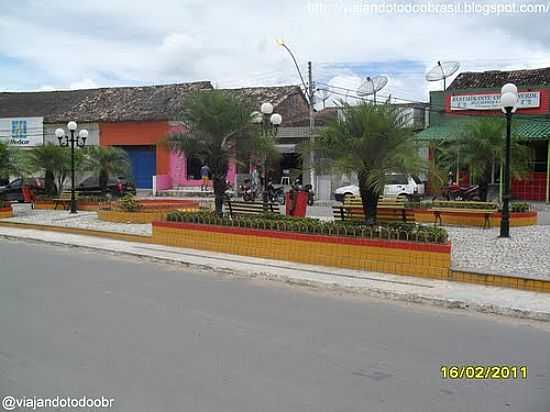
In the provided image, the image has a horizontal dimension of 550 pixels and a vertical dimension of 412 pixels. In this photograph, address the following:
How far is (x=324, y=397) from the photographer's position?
4809mm

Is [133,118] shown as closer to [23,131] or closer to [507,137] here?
[23,131]

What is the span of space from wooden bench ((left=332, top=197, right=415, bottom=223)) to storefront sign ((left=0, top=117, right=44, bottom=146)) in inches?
1193

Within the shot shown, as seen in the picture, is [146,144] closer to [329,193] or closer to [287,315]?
[329,193]

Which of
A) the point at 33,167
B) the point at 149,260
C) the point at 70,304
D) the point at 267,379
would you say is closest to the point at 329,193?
the point at 33,167

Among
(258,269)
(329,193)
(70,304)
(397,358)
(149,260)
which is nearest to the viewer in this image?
(397,358)

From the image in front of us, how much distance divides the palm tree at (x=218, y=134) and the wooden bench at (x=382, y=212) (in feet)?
8.43

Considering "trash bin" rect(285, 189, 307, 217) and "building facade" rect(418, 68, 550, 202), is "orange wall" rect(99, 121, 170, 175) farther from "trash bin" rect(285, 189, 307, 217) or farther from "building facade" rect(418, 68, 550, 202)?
"trash bin" rect(285, 189, 307, 217)

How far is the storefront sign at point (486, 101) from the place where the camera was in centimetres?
2640

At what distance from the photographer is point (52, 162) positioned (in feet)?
79.2

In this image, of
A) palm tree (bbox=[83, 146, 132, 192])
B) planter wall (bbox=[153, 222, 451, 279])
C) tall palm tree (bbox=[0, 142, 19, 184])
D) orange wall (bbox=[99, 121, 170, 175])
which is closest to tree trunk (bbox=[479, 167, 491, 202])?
planter wall (bbox=[153, 222, 451, 279])

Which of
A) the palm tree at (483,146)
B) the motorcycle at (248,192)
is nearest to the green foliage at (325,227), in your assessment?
the palm tree at (483,146)

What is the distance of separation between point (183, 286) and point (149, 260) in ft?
9.82

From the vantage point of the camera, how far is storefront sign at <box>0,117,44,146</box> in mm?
39906
